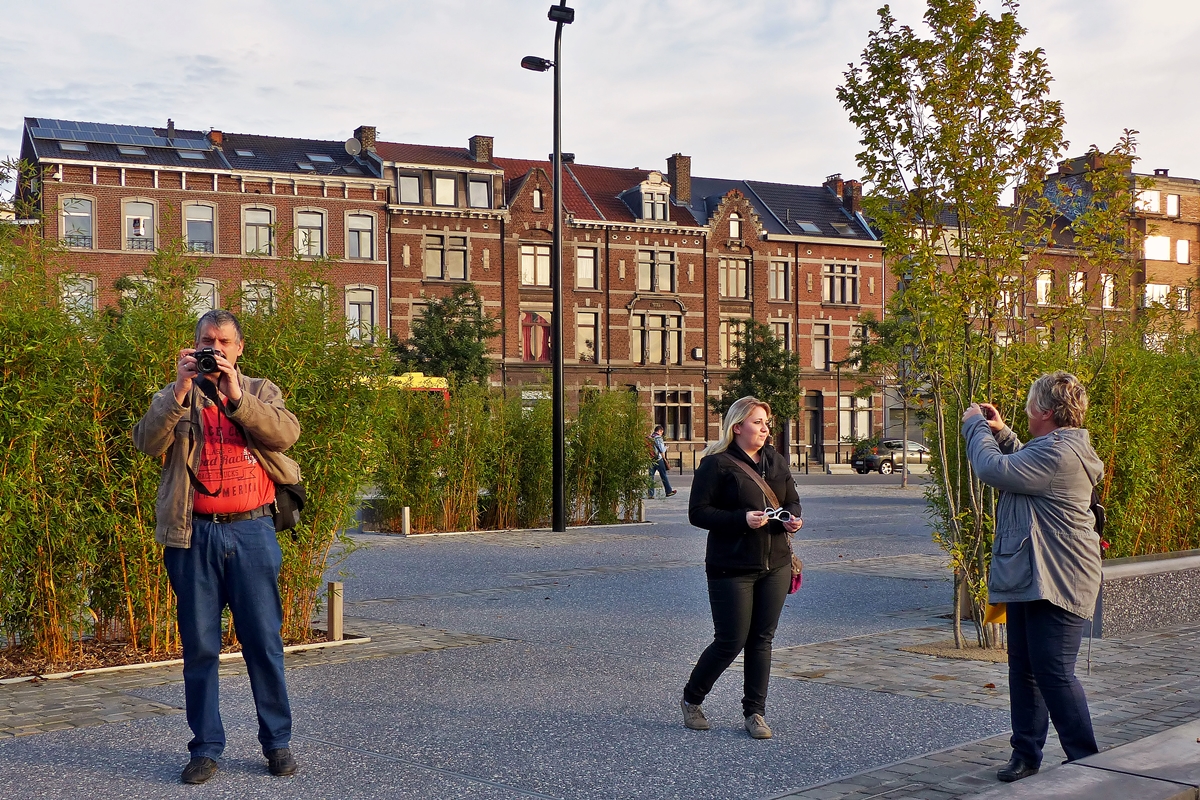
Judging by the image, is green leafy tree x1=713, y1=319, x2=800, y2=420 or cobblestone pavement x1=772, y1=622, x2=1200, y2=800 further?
green leafy tree x1=713, y1=319, x2=800, y2=420

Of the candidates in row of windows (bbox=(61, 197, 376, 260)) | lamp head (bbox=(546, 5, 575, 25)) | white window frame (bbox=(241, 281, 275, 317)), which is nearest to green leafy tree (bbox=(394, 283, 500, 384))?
row of windows (bbox=(61, 197, 376, 260))

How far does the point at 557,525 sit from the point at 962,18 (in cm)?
1181

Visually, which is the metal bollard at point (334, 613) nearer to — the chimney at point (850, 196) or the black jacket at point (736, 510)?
the black jacket at point (736, 510)

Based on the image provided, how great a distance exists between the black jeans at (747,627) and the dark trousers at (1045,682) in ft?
3.94

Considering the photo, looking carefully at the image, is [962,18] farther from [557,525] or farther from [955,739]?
[557,525]

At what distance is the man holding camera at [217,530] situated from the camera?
5.20 metres

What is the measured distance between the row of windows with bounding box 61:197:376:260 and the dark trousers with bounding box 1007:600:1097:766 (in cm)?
3997

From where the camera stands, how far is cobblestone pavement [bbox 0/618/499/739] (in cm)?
633

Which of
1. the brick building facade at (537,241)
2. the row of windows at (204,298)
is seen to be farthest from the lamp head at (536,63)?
the brick building facade at (537,241)

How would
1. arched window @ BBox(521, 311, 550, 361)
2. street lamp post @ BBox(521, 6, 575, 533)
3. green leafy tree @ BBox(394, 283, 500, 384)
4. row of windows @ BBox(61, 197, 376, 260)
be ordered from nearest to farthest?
street lamp post @ BBox(521, 6, 575, 533) → row of windows @ BBox(61, 197, 376, 260) → green leafy tree @ BBox(394, 283, 500, 384) → arched window @ BBox(521, 311, 550, 361)

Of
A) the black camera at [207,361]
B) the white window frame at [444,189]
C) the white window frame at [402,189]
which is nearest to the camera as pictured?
the black camera at [207,361]

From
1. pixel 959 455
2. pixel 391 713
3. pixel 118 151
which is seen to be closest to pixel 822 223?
pixel 118 151

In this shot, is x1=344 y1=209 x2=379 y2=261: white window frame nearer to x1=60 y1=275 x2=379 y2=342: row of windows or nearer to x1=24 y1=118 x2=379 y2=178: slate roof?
x1=24 y1=118 x2=379 y2=178: slate roof

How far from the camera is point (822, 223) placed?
61.5 m
